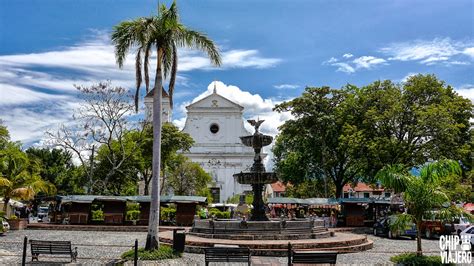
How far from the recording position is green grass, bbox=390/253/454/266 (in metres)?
11.1

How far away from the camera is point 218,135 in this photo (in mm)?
59469

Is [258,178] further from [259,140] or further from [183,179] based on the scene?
[183,179]

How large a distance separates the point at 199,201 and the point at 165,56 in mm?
16956

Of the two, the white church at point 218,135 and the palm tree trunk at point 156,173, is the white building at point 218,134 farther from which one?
the palm tree trunk at point 156,173

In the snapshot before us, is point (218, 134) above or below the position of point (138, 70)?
above

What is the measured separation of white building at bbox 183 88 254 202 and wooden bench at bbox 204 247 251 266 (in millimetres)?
46813

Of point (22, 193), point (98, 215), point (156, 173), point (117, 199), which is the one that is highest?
point (156, 173)

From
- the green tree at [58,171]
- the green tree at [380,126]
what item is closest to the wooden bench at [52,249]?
the green tree at [380,126]

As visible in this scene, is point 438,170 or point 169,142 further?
point 169,142

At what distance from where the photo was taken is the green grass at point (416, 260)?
11.1 m

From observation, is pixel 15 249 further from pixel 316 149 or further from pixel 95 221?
pixel 316 149

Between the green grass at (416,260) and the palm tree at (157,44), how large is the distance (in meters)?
6.72

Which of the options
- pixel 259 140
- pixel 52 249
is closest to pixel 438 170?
pixel 259 140

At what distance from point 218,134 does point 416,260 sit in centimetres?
4871
